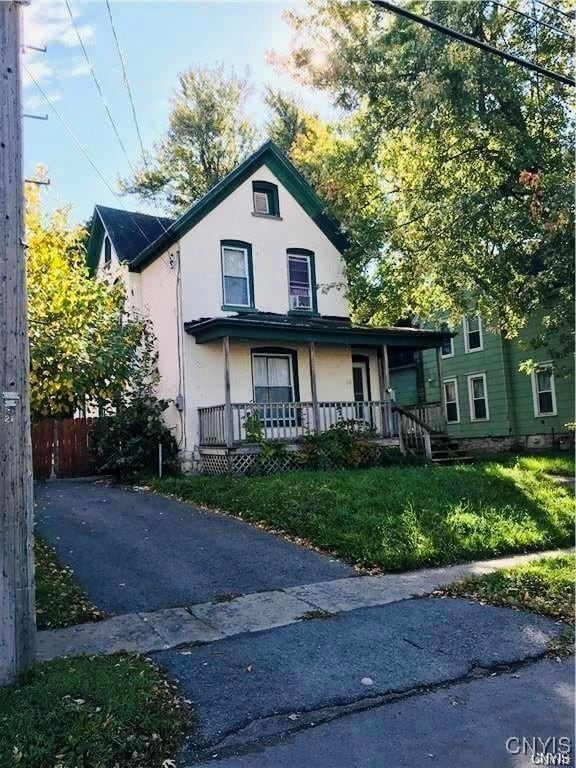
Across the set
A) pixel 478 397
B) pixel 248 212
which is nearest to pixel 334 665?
pixel 248 212

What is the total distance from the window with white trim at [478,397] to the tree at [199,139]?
15736 millimetres

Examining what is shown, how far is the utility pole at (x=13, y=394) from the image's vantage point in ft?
13.2

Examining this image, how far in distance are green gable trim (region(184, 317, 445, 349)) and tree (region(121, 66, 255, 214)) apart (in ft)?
55.7

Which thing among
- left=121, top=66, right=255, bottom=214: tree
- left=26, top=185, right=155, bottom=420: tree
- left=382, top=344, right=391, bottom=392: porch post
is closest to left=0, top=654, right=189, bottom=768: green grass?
left=26, top=185, right=155, bottom=420: tree

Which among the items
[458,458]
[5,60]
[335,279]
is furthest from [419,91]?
[5,60]

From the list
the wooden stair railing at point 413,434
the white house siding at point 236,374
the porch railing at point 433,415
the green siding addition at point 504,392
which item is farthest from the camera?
the green siding addition at point 504,392

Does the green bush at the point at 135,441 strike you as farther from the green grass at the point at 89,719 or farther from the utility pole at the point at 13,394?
the green grass at the point at 89,719

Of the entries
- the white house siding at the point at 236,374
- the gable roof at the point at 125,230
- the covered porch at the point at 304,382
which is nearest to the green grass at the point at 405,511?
the covered porch at the point at 304,382

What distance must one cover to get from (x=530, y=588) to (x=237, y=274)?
1207 centimetres

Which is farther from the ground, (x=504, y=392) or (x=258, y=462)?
(x=504, y=392)

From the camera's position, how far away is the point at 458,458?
1628cm

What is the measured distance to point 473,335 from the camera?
24516mm

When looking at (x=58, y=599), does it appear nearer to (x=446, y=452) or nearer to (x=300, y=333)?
(x=300, y=333)

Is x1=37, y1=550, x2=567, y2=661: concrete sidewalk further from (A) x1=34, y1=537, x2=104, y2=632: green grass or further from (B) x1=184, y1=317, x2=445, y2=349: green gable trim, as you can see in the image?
(B) x1=184, y1=317, x2=445, y2=349: green gable trim
